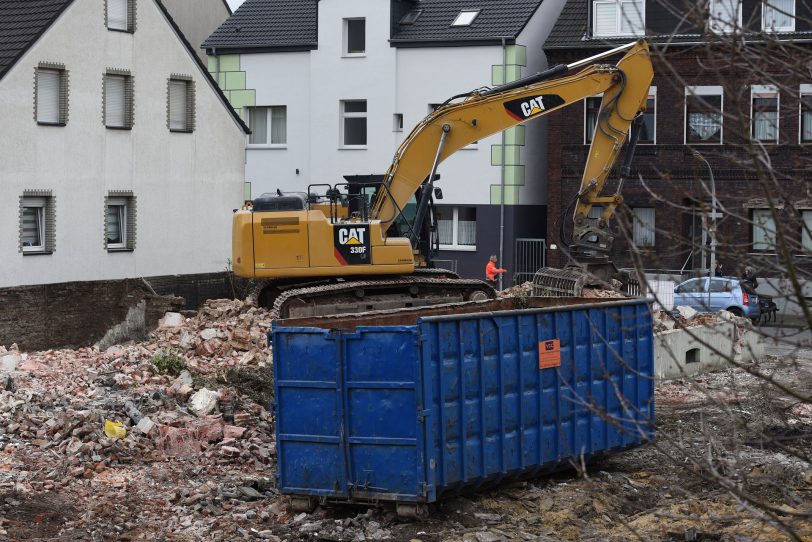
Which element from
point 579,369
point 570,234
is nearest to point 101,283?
point 570,234

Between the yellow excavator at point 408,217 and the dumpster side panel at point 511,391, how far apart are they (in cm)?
777

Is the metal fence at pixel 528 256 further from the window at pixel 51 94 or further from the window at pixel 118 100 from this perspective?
the window at pixel 51 94

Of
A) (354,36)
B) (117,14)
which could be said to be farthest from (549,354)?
(354,36)

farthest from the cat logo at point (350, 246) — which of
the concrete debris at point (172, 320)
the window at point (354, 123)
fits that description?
the window at point (354, 123)

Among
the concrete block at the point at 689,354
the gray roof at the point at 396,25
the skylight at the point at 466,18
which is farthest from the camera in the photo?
the skylight at the point at 466,18

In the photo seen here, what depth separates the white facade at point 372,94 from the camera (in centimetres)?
3932

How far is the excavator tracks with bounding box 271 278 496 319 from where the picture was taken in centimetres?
2091

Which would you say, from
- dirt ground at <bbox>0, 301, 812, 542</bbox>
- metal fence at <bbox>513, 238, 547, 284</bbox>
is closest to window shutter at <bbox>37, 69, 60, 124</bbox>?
dirt ground at <bbox>0, 301, 812, 542</bbox>

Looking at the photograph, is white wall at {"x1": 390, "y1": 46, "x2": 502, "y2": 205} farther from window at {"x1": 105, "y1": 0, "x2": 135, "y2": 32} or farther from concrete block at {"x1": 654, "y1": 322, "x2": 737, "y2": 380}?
concrete block at {"x1": 654, "y1": 322, "x2": 737, "y2": 380}

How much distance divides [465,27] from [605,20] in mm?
4251

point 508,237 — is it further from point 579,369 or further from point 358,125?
point 579,369

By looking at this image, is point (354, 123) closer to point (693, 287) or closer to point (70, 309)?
point (70, 309)

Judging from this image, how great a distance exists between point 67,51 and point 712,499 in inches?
767

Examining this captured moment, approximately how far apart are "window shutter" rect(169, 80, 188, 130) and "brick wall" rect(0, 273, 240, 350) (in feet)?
16.5
